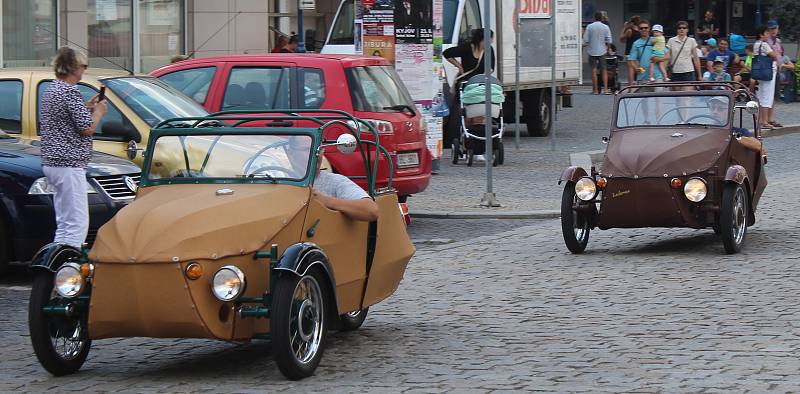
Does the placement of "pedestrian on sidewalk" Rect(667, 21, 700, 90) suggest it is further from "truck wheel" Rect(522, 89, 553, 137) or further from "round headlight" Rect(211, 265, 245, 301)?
"round headlight" Rect(211, 265, 245, 301)

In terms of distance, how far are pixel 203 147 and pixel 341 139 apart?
0.80m

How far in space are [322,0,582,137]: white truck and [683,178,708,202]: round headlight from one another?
10.2 m

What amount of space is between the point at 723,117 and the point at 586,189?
1512mm

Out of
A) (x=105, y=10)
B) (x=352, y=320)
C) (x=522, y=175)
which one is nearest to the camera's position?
(x=352, y=320)

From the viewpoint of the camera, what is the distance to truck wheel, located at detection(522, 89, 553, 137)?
2711 cm

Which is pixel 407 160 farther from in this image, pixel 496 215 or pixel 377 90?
pixel 496 215

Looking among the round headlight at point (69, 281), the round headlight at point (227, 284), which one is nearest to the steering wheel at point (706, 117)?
the round headlight at point (227, 284)

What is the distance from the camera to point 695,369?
7.70 metres

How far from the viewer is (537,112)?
27203mm

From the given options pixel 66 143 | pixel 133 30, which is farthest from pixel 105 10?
pixel 66 143

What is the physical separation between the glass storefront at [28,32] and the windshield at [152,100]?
30.5 feet

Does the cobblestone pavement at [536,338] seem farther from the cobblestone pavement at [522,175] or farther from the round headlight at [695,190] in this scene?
the cobblestone pavement at [522,175]

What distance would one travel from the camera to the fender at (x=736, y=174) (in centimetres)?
1230

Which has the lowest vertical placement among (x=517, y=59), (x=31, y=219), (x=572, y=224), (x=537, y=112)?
(x=572, y=224)
